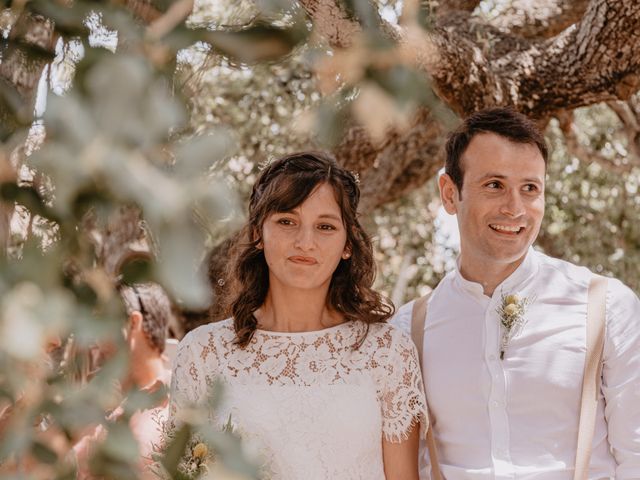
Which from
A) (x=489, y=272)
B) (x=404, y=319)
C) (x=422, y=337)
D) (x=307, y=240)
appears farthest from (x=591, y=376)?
(x=307, y=240)

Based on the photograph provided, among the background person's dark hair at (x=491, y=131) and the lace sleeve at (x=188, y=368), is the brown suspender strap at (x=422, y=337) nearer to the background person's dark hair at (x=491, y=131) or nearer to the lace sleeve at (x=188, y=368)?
the background person's dark hair at (x=491, y=131)

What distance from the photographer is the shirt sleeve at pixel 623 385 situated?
8.50 ft

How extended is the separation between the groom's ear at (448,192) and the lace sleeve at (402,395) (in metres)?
0.52

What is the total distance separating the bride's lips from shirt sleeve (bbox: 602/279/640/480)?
922mm

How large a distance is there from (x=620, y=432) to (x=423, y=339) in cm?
70

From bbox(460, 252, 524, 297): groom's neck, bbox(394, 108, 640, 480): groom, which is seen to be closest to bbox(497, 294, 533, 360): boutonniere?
bbox(394, 108, 640, 480): groom

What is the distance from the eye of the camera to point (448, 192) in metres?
3.09

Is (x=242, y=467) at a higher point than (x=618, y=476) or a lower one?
higher

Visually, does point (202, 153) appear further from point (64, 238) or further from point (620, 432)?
point (620, 432)

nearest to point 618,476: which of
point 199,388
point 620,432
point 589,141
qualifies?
point 620,432

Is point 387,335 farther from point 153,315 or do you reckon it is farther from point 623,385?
point 153,315

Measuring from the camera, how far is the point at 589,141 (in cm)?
831

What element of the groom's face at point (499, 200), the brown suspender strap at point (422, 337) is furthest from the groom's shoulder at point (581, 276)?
the brown suspender strap at point (422, 337)

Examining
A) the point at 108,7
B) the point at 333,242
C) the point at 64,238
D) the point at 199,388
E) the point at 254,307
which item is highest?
the point at 108,7
